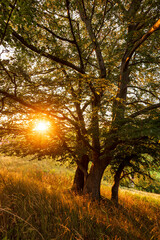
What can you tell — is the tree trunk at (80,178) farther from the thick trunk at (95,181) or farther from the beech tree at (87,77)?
the thick trunk at (95,181)

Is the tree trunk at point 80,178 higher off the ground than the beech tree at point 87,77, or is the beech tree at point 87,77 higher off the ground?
the beech tree at point 87,77

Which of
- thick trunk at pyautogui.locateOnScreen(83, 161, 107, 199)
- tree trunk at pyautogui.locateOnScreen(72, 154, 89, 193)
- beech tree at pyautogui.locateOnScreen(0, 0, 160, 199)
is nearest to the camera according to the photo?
beech tree at pyautogui.locateOnScreen(0, 0, 160, 199)

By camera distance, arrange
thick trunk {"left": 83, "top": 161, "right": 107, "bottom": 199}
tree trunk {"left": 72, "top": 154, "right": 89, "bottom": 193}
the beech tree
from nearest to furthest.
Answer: the beech tree < thick trunk {"left": 83, "top": 161, "right": 107, "bottom": 199} < tree trunk {"left": 72, "top": 154, "right": 89, "bottom": 193}

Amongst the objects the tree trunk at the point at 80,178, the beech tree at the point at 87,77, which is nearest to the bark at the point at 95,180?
the beech tree at the point at 87,77

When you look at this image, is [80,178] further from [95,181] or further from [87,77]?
[87,77]

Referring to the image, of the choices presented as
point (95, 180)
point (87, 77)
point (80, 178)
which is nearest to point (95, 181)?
point (95, 180)

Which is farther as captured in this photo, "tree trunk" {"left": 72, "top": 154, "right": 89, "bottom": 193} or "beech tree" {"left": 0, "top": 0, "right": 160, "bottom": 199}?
"tree trunk" {"left": 72, "top": 154, "right": 89, "bottom": 193}

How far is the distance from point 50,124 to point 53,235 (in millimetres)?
3234

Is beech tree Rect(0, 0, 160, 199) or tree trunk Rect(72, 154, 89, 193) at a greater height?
beech tree Rect(0, 0, 160, 199)

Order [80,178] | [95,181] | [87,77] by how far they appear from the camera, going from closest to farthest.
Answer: [87,77] → [95,181] → [80,178]

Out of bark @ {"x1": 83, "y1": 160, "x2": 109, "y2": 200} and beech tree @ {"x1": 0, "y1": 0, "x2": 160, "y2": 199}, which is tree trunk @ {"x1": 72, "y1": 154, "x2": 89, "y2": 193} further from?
bark @ {"x1": 83, "y1": 160, "x2": 109, "y2": 200}

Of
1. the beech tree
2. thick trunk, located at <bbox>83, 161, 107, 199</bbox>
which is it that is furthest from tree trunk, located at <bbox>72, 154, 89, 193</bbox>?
thick trunk, located at <bbox>83, 161, 107, 199</bbox>

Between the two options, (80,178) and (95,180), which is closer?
(95,180)

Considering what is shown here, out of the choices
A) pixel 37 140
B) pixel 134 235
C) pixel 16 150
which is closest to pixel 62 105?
pixel 37 140
